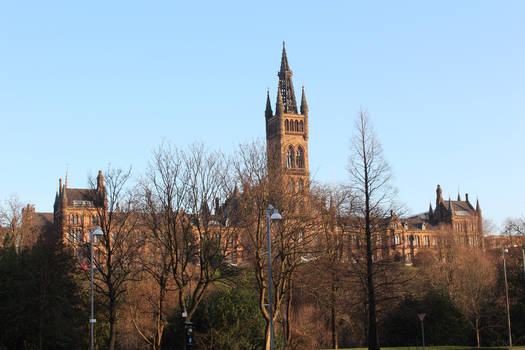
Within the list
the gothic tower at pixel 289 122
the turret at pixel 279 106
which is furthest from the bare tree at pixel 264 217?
the turret at pixel 279 106

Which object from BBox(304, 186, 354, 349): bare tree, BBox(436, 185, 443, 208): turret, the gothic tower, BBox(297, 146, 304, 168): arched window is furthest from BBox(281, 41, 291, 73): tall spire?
BBox(304, 186, 354, 349): bare tree

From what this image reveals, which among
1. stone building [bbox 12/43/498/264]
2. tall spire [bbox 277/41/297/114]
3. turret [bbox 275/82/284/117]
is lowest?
stone building [bbox 12/43/498/264]

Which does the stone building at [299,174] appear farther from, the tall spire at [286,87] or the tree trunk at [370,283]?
the tree trunk at [370,283]

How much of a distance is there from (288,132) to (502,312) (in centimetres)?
8798

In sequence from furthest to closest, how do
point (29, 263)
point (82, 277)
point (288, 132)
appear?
point (288, 132) < point (82, 277) < point (29, 263)

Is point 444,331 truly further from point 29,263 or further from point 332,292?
point 29,263

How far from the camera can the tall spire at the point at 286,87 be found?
475 ft

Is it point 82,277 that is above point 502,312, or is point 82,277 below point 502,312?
above

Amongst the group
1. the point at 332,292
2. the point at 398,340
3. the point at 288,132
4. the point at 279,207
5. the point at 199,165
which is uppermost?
the point at 288,132

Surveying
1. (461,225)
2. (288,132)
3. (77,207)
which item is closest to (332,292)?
(77,207)

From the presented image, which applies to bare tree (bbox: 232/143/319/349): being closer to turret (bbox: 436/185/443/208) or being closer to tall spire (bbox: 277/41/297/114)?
tall spire (bbox: 277/41/297/114)

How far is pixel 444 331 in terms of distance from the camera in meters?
58.2

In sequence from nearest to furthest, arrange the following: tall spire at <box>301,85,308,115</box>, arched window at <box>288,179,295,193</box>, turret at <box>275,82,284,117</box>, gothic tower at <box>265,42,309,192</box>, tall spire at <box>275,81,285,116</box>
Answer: arched window at <box>288,179,295,193</box> → gothic tower at <box>265,42,309,192</box> → turret at <box>275,82,284,117</box> → tall spire at <box>275,81,285,116</box> → tall spire at <box>301,85,308,115</box>

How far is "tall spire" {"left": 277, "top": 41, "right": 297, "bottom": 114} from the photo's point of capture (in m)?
145
